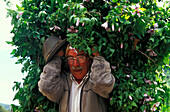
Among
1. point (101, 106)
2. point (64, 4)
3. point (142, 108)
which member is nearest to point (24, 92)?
point (101, 106)

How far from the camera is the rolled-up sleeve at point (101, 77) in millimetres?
2695

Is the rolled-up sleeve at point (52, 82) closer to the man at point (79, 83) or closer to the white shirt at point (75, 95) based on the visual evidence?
the man at point (79, 83)

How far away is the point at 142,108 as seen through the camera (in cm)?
280

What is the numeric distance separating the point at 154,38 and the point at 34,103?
1.69 metres

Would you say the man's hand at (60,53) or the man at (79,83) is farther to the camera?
the man's hand at (60,53)

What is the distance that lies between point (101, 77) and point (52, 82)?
0.58 m

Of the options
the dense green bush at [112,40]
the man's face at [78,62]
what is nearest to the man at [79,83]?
the man's face at [78,62]

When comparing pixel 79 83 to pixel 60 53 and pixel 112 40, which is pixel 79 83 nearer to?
pixel 60 53

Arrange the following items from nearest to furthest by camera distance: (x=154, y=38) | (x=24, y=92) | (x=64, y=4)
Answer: (x=64, y=4) < (x=154, y=38) < (x=24, y=92)

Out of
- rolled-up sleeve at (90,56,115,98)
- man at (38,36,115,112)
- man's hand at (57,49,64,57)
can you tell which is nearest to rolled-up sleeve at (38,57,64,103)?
man at (38,36,115,112)

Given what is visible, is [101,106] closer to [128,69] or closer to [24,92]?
[128,69]

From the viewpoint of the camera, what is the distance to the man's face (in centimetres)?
288

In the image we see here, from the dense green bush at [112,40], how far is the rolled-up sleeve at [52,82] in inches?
7.1

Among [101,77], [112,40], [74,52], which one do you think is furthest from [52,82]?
[112,40]
